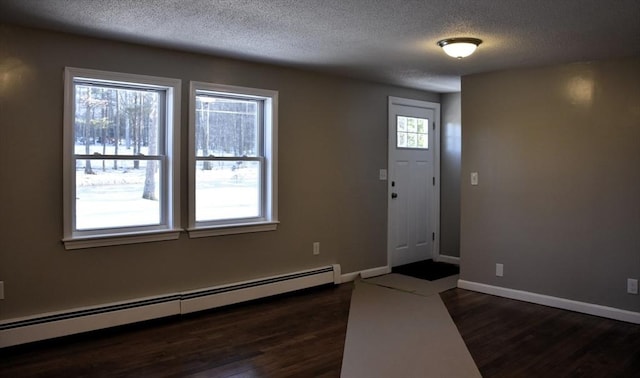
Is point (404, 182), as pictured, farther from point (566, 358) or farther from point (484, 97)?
point (566, 358)

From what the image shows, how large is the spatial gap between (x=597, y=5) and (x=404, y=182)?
134 inches

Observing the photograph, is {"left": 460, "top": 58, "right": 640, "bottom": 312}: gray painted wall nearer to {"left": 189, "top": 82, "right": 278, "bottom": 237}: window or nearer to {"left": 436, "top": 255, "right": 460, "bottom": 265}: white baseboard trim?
{"left": 436, "top": 255, "right": 460, "bottom": 265}: white baseboard trim

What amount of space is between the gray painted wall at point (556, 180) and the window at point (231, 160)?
6.75ft

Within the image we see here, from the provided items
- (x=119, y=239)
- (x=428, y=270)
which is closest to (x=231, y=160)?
(x=119, y=239)

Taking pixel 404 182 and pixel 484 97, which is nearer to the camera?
pixel 484 97

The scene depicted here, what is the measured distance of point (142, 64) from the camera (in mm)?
3973

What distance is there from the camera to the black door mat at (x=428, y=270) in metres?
5.73

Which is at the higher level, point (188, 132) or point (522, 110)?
point (522, 110)

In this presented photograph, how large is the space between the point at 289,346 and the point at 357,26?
226 cm

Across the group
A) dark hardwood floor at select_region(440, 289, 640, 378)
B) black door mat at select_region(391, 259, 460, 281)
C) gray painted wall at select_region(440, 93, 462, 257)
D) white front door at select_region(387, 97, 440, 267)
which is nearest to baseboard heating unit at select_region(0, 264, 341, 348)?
black door mat at select_region(391, 259, 460, 281)

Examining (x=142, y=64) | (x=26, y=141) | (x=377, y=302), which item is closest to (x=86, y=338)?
(x=26, y=141)

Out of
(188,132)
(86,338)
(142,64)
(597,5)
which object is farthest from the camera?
(188,132)

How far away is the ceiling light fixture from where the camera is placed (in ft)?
12.0

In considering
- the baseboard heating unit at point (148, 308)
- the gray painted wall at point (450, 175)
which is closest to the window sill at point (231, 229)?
the baseboard heating unit at point (148, 308)
